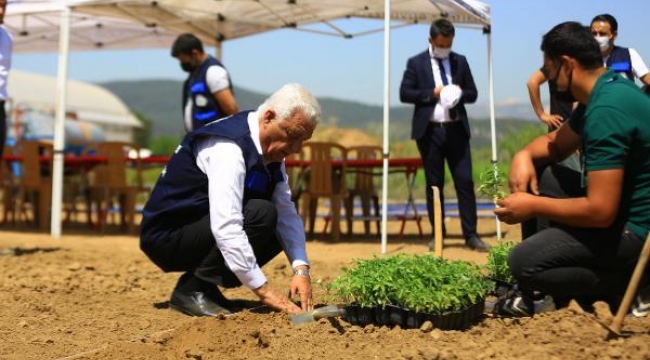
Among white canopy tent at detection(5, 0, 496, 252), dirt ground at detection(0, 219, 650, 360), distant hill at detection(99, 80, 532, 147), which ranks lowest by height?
dirt ground at detection(0, 219, 650, 360)

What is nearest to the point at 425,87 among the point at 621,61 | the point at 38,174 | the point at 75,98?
the point at 621,61

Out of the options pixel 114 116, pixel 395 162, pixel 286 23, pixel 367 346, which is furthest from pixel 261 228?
pixel 114 116

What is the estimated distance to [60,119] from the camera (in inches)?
382

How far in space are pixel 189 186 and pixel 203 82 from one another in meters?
3.48

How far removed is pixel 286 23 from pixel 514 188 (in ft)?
23.5

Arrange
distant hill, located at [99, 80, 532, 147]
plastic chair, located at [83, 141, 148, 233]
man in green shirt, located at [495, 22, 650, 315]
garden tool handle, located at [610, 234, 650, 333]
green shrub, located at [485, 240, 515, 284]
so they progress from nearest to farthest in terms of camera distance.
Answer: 1. garden tool handle, located at [610, 234, 650, 333]
2. man in green shirt, located at [495, 22, 650, 315]
3. green shrub, located at [485, 240, 515, 284]
4. plastic chair, located at [83, 141, 148, 233]
5. distant hill, located at [99, 80, 532, 147]

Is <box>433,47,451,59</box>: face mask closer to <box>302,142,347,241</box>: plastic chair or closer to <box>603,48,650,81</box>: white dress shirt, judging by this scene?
<box>603,48,650,81</box>: white dress shirt

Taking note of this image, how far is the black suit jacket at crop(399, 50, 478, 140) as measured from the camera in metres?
7.98

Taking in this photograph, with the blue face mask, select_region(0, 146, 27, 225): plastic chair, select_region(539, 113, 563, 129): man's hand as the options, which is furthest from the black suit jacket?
select_region(0, 146, 27, 225): plastic chair

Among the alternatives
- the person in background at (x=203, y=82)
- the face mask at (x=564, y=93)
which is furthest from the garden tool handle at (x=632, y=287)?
the person in background at (x=203, y=82)

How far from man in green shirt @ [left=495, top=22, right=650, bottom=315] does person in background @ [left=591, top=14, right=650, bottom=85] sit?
308 centimetres

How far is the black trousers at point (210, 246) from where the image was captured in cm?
451

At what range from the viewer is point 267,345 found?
12.6 feet

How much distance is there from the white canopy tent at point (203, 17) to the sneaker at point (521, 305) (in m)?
3.63
